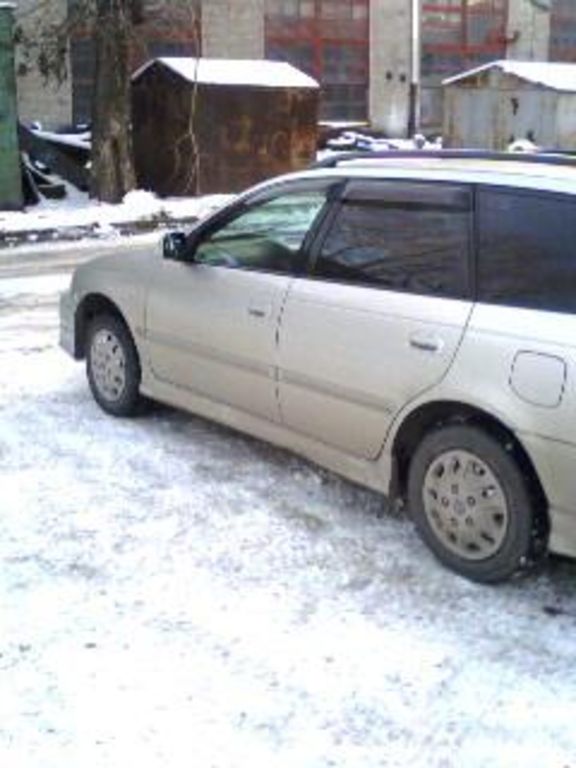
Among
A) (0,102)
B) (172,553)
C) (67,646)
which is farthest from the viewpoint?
(0,102)

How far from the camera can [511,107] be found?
21.7 meters

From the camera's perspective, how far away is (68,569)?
4.57 m

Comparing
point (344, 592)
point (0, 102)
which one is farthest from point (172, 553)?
point (0, 102)

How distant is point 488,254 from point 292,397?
112cm

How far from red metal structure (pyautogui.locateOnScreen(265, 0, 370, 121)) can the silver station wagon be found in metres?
24.6

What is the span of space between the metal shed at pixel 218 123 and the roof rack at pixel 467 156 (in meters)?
12.5

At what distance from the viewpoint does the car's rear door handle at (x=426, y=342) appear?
4.42 m

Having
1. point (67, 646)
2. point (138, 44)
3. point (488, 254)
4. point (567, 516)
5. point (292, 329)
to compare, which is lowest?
point (67, 646)

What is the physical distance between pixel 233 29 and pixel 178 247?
23.7 metres

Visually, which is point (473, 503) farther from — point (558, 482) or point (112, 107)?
point (112, 107)

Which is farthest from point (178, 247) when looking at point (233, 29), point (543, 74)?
point (233, 29)

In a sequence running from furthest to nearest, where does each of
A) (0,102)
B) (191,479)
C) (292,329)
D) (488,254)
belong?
(0,102)
(191,479)
(292,329)
(488,254)

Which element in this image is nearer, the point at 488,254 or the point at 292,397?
the point at 488,254

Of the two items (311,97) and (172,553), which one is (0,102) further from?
(172,553)
